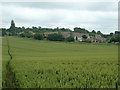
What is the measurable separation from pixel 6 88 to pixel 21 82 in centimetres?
156

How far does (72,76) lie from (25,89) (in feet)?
20.9

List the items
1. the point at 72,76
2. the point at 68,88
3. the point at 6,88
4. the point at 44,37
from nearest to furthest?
1. the point at 68,88
2. the point at 6,88
3. the point at 72,76
4. the point at 44,37

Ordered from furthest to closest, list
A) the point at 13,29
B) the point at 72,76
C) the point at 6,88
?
the point at 13,29
the point at 72,76
the point at 6,88

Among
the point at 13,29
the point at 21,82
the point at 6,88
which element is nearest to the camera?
the point at 6,88

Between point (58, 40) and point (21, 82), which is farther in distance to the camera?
point (58, 40)

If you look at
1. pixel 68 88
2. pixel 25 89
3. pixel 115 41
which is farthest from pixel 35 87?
pixel 115 41

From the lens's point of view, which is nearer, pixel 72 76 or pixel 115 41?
pixel 72 76

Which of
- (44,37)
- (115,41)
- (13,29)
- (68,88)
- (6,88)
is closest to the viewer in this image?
(68,88)

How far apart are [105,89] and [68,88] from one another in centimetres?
216

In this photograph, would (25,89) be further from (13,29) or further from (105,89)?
(13,29)

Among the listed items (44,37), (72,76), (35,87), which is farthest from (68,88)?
(44,37)

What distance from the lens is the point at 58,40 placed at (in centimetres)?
12062

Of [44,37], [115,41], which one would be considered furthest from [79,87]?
[44,37]

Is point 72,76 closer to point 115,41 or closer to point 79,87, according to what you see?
point 79,87
